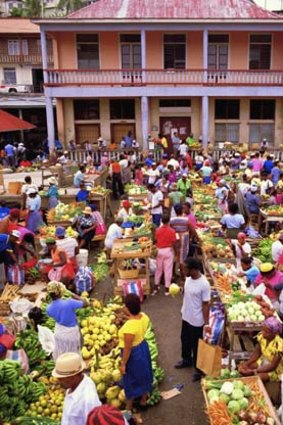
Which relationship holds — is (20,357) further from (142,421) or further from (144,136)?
(144,136)

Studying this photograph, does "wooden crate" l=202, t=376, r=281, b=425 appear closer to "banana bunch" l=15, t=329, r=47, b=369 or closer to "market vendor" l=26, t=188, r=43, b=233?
"banana bunch" l=15, t=329, r=47, b=369

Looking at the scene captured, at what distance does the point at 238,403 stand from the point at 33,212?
7.92m

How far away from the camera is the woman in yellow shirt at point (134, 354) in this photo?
541 cm

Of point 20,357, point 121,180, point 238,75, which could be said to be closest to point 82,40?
point 238,75

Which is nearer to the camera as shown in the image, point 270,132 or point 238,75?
point 238,75

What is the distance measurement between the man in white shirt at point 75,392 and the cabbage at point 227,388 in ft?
5.49

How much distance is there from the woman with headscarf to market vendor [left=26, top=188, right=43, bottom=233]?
18.3 feet

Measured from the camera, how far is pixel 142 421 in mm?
5859

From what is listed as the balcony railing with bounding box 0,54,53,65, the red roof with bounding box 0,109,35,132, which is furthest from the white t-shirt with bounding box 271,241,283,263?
the balcony railing with bounding box 0,54,53,65

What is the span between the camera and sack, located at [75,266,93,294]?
9.30 m

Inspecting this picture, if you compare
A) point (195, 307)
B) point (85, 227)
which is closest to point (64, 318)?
point (195, 307)

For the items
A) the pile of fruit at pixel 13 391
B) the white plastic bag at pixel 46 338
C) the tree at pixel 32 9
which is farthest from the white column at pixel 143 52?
the tree at pixel 32 9

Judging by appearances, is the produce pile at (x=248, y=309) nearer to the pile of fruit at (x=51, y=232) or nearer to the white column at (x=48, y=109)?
the pile of fruit at (x=51, y=232)

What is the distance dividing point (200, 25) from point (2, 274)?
17.5 meters
